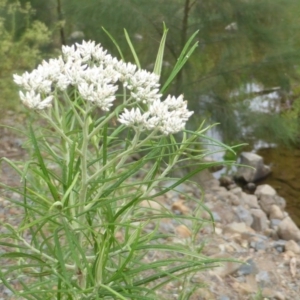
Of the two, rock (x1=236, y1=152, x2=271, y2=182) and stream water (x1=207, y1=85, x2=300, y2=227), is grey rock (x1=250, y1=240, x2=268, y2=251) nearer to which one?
stream water (x1=207, y1=85, x2=300, y2=227)

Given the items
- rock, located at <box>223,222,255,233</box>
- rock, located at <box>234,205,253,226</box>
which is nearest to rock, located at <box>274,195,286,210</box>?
rock, located at <box>234,205,253,226</box>

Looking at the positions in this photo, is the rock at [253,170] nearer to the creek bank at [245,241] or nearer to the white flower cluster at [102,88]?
the creek bank at [245,241]

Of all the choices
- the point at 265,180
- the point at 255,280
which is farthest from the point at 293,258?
the point at 265,180

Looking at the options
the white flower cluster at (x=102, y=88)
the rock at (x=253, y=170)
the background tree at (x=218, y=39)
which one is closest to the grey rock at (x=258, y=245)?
the background tree at (x=218, y=39)

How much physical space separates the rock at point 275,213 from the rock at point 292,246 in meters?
0.60

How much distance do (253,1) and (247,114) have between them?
84 cm

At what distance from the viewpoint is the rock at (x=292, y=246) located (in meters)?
2.99

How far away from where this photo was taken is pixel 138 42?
341 centimetres

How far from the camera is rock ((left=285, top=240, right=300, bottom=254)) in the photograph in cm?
299

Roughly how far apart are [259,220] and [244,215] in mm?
139

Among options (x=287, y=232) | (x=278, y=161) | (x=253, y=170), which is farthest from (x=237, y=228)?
(x=278, y=161)

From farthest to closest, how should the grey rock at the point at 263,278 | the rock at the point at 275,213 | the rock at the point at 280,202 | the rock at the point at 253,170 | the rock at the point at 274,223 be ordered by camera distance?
the rock at the point at 253,170
the rock at the point at 280,202
the rock at the point at 275,213
the rock at the point at 274,223
the grey rock at the point at 263,278

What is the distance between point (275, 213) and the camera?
12.2 feet

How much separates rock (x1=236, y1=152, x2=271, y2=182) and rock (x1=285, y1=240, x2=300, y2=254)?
1.47m
